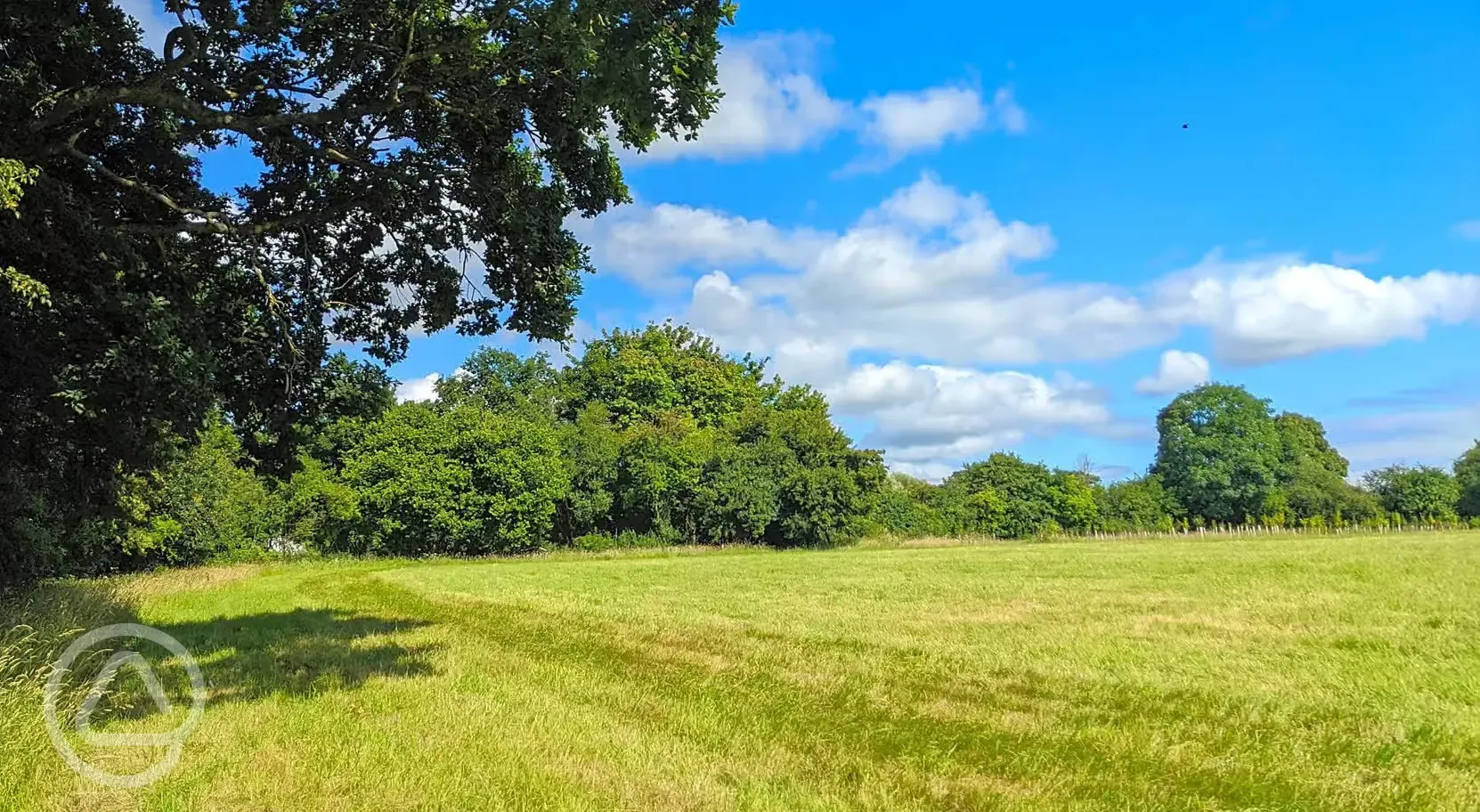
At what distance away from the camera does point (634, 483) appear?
6072 centimetres

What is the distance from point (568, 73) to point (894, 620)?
39.2ft

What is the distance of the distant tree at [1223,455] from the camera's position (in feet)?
305

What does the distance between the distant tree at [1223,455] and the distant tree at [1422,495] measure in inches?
500

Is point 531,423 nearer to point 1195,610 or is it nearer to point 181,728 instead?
point 1195,610

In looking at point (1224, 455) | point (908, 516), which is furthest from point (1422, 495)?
point (908, 516)

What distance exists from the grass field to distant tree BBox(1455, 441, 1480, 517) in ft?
334

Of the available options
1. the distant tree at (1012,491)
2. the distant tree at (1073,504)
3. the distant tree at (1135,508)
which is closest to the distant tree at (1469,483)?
the distant tree at (1135,508)

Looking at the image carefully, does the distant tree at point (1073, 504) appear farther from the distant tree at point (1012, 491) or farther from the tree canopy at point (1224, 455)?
the tree canopy at point (1224, 455)

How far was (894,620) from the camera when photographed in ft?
53.1

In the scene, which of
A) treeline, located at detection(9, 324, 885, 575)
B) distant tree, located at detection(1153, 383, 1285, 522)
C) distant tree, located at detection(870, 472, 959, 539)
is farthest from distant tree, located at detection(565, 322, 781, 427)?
distant tree, located at detection(1153, 383, 1285, 522)

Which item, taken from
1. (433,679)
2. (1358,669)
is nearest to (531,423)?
(433,679)

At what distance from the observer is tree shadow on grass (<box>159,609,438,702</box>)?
32.9 ft

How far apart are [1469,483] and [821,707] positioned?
123m

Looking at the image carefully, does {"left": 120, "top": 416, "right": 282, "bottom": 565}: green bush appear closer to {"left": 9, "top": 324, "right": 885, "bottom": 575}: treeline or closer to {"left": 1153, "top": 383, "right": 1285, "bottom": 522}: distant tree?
{"left": 9, "top": 324, "right": 885, "bottom": 575}: treeline
